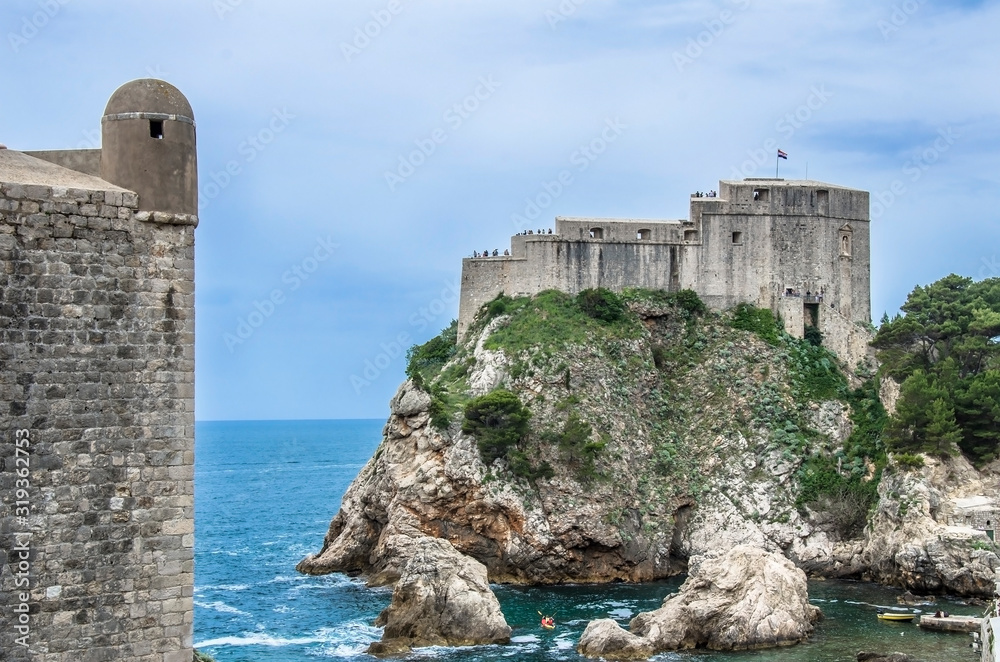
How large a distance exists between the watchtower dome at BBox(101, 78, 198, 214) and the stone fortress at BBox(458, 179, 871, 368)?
50533 millimetres

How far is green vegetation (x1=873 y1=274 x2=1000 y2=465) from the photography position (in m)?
52.6

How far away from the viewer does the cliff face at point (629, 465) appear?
50.9m

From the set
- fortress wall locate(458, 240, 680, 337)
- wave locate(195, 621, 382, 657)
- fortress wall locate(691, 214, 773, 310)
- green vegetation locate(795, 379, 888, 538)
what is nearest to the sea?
wave locate(195, 621, 382, 657)

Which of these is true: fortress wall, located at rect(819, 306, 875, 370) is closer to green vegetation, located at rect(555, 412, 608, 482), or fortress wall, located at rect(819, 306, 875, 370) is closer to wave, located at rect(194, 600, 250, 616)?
green vegetation, located at rect(555, 412, 608, 482)

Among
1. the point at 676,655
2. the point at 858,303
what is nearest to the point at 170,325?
the point at 676,655

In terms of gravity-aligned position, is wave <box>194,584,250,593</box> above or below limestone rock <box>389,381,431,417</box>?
below

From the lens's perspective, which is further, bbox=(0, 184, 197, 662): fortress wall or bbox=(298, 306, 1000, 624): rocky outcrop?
bbox=(298, 306, 1000, 624): rocky outcrop

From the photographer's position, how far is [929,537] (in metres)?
47.9

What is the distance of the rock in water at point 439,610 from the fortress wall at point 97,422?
28961mm

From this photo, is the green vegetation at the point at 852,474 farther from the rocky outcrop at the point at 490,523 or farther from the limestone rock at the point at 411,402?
the limestone rock at the point at 411,402

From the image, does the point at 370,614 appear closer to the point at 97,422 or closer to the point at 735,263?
the point at 735,263

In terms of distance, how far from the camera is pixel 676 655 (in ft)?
128

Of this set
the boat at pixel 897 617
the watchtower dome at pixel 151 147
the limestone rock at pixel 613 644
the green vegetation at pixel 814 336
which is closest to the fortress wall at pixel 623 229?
the green vegetation at pixel 814 336

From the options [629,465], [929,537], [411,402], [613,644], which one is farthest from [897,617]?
[411,402]
